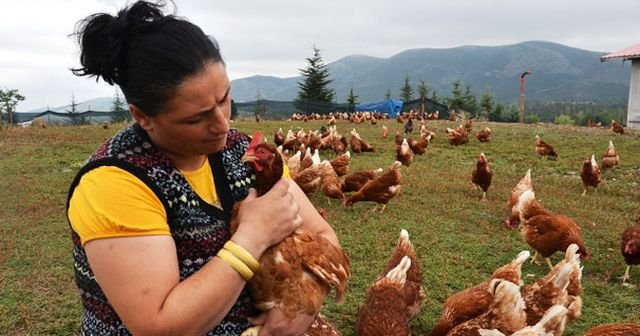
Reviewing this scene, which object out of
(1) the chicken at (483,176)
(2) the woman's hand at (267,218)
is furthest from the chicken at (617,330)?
(1) the chicken at (483,176)

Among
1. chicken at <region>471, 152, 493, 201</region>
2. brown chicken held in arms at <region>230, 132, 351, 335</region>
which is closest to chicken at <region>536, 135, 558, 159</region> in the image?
chicken at <region>471, 152, 493, 201</region>

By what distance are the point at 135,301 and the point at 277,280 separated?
1.88ft

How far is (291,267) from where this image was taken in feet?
5.60

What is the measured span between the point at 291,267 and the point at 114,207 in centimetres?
71

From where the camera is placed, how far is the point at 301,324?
170cm

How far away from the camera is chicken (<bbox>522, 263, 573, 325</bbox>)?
3.76 metres

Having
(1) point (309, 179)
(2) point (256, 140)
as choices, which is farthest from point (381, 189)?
(2) point (256, 140)

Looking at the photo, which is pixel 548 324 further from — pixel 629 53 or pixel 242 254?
pixel 629 53

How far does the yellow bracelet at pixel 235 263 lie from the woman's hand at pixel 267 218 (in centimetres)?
5

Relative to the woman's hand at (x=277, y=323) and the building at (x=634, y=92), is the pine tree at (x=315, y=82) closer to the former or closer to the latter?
the building at (x=634, y=92)

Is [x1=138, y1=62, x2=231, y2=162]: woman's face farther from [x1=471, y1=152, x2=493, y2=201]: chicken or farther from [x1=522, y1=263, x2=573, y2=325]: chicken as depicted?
[x1=471, y1=152, x2=493, y2=201]: chicken

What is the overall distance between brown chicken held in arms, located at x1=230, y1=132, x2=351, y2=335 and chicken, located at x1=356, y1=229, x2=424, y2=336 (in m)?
1.91

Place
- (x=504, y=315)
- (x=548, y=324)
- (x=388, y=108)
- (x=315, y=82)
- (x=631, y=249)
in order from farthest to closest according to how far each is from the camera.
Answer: (x=315, y=82) → (x=388, y=108) → (x=631, y=249) → (x=504, y=315) → (x=548, y=324)

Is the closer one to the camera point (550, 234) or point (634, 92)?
point (550, 234)
